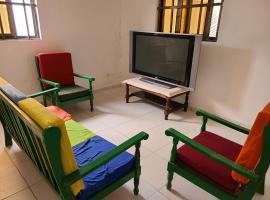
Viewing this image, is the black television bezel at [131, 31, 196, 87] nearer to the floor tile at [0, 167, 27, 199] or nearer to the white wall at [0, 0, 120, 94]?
the white wall at [0, 0, 120, 94]

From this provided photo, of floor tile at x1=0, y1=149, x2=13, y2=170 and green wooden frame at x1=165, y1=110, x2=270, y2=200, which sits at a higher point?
green wooden frame at x1=165, y1=110, x2=270, y2=200

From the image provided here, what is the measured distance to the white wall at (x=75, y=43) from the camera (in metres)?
2.94

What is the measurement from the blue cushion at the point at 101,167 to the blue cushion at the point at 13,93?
24.5 inches

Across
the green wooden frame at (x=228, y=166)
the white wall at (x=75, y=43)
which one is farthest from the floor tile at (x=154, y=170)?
the white wall at (x=75, y=43)

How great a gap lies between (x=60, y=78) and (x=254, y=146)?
9.34ft

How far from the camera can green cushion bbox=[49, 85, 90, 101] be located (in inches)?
110

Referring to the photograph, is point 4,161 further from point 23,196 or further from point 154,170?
point 154,170

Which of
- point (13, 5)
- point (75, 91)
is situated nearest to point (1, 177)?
point (75, 91)

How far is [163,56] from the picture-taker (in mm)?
3041

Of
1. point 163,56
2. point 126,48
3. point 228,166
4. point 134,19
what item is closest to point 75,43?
point 126,48

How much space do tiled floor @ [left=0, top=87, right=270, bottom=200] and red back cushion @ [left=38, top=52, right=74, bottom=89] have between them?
526 millimetres

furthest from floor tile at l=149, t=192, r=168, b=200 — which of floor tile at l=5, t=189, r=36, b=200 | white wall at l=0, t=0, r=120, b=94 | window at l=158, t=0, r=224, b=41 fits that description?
white wall at l=0, t=0, r=120, b=94

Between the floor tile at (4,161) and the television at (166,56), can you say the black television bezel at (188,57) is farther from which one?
the floor tile at (4,161)

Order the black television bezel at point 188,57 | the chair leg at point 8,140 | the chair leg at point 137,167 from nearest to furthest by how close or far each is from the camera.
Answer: the chair leg at point 137,167, the chair leg at point 8,140, the black television bezel at point 188,57
